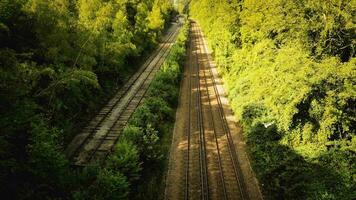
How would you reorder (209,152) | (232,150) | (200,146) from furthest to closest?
(200,146) → (232,150) → (209,152)

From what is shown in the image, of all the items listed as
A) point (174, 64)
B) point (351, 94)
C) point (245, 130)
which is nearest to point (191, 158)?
point (245, 130)

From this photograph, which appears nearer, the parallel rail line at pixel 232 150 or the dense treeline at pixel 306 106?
the dense treeline at pixel 306 106

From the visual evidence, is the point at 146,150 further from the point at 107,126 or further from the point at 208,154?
the point at 107,126

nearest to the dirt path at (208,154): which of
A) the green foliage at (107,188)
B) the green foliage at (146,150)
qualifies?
the green foliage at (146,150)

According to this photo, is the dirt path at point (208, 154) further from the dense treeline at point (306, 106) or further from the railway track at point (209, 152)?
the dense treeline at point (306, 106)

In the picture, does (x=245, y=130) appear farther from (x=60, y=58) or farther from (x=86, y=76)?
(x=60, y=58)

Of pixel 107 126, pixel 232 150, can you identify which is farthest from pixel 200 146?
pixel 107 126

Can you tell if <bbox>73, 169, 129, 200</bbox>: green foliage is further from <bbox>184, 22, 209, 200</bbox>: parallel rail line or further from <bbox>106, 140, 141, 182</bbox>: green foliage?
<bbox>184, 22, 209, 200</bbox>: parallel rail line
